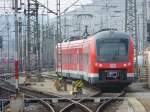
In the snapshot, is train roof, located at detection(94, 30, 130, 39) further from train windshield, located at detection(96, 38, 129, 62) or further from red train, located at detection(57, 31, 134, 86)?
train windshield, located at detection(96, 38, 129, 62)

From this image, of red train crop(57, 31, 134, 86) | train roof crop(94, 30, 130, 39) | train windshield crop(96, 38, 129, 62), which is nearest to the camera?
red train crop(57, 31, 134, 86)

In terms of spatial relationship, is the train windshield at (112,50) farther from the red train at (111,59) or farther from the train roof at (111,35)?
the train roof at (111,35)

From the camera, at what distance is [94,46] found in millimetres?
26250

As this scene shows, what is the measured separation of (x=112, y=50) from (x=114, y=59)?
49 cm

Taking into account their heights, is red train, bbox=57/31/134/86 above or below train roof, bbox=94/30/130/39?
below

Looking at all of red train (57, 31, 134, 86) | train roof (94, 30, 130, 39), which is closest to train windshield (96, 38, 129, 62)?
red train (57, 31, 134, 86)

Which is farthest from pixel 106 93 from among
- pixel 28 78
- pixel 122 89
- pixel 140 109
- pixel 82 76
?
pixel 28 78

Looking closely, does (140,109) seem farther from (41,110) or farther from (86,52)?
(86,52)

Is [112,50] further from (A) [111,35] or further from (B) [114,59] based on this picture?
(A) [111,35]

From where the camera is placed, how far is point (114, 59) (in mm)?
25969

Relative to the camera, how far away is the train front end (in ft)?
84.7

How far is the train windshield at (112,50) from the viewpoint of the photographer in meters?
26.0

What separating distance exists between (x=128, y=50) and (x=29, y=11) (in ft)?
51.6

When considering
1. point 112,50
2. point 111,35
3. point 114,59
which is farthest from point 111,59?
point 111,35
